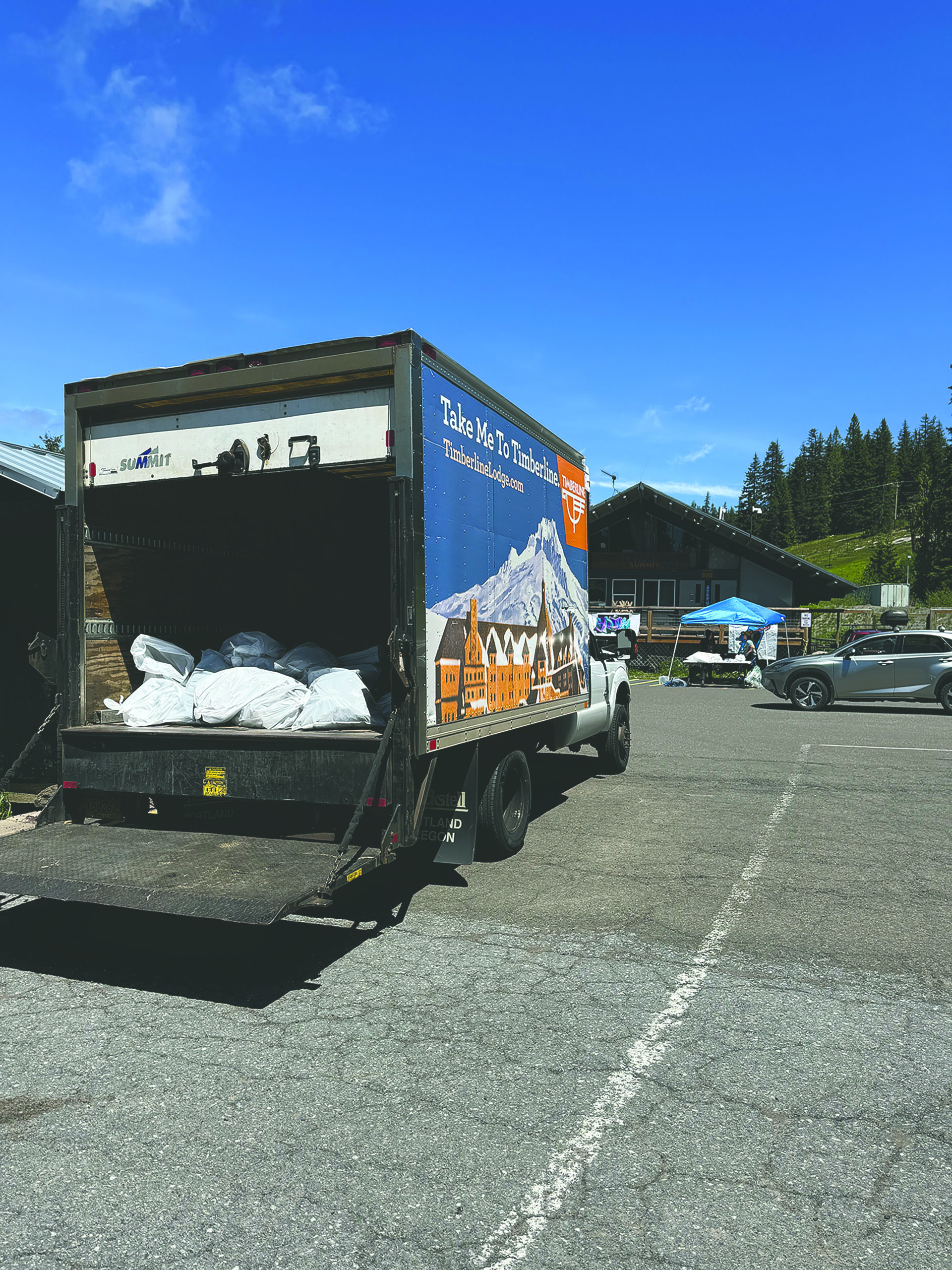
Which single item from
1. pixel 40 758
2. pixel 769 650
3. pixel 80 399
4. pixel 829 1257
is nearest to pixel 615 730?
pixel 40 758

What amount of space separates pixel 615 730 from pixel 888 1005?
664 cm

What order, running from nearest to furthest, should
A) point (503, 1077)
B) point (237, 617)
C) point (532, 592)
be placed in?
1. point (503, 1077)
2. point (532, 592)
3. point (237, 617)

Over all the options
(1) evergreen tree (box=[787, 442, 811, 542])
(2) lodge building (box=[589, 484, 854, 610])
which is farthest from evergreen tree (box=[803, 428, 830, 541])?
(2) lodge building (box=[589, 484, 854, 610])

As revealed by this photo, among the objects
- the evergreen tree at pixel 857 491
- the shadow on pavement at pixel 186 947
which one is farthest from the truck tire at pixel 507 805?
the evergreen tree at pixel 857 491

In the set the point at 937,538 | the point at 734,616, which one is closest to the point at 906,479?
the point at 937,538

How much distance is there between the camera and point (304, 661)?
22.9 ft

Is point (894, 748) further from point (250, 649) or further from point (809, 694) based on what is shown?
point (250, 649)

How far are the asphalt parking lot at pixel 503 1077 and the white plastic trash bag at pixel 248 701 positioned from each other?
51.0 inches

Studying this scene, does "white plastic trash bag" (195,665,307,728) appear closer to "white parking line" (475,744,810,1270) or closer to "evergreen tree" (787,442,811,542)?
"white parking line" (475,744,810,1270)

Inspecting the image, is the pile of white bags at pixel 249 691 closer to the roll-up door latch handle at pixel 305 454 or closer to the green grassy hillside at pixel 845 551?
the roll-up door latch handle at pixel 305 454

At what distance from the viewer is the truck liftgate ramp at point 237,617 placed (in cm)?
531

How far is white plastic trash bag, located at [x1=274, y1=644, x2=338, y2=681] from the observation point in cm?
688

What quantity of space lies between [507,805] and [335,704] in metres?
2.02

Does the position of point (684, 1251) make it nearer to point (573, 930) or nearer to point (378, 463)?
point (573, 930)
